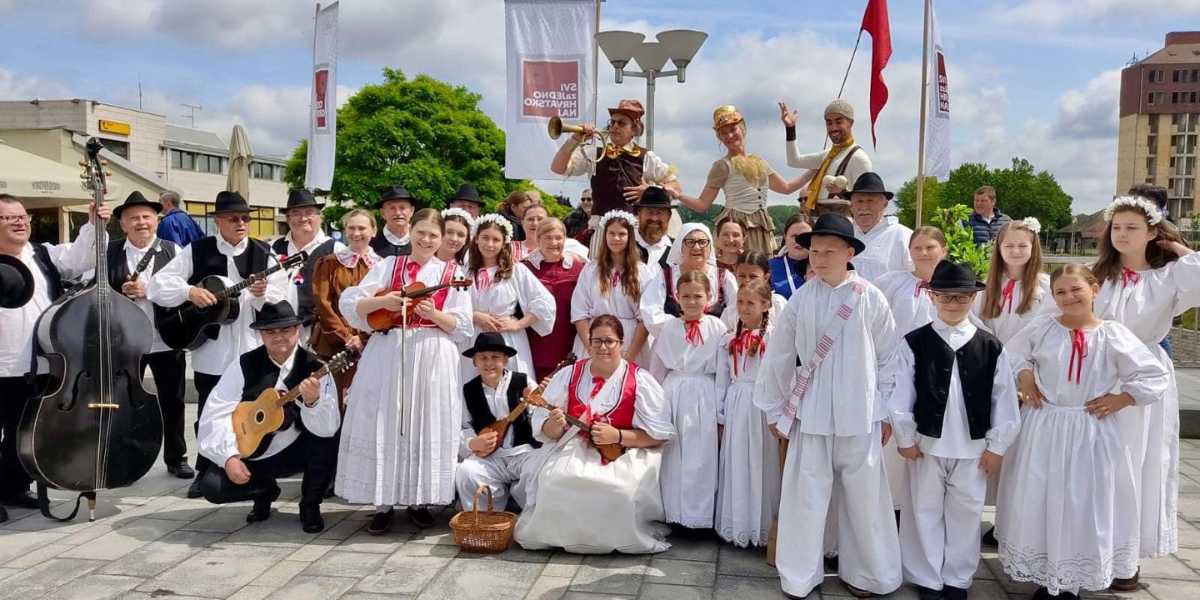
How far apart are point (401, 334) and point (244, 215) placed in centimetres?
186

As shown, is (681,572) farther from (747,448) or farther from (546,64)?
(546,64)

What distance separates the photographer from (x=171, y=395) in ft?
20.4

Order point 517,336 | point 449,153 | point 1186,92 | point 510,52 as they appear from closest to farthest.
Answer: point 517,336 → point 510,52 → point 449,153 → point 1186,92

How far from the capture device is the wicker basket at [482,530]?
178 inches

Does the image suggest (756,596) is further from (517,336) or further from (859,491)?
(517,336)

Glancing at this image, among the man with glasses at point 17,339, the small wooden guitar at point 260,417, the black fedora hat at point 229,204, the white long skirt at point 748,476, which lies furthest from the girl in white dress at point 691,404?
the man with glasses at point 17,339

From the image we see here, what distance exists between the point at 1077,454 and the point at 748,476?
1.62 meters

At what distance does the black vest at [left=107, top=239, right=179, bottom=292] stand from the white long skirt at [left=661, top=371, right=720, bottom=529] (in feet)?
12.5

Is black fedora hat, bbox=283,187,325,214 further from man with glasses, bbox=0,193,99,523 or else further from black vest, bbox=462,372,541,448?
black vest, bbox=462,372,541,448

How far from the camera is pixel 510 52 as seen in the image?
26.4 feet

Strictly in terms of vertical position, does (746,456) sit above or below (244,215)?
below

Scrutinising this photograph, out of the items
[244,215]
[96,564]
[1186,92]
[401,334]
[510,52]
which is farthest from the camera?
[1186,92]

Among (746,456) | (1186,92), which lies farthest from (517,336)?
(1186,92)

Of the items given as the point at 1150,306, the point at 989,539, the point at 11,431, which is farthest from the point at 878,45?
the point at 11,431
